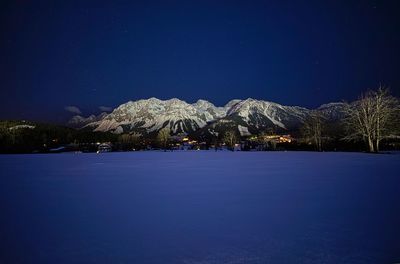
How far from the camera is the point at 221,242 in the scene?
20.2ft

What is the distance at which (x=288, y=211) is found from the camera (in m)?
8.84

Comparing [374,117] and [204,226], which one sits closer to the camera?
[204,226]

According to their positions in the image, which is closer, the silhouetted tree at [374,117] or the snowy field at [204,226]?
the snowy field at [204,226]

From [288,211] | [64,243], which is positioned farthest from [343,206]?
[64,243]

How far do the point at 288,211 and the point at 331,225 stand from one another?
1.63m

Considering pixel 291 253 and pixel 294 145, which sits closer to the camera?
pixel 291 253

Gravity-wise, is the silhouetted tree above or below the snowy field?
above

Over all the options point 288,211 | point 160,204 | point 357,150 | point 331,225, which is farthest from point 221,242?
point 357,150

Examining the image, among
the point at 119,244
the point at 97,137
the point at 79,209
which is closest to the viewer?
the point at 119,244

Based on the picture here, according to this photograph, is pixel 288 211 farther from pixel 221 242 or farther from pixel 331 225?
pixel 221 242

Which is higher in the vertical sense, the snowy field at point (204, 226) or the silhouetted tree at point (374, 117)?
the silhouetted tree at point (374, 117)

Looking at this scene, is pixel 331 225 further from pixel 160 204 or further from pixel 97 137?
pixel 97 137

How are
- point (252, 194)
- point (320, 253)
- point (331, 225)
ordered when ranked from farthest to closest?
1. point (252, 194)
2. point (331, 225)
3. point (320, 253)

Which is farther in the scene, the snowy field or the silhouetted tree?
the silhouetted tree
